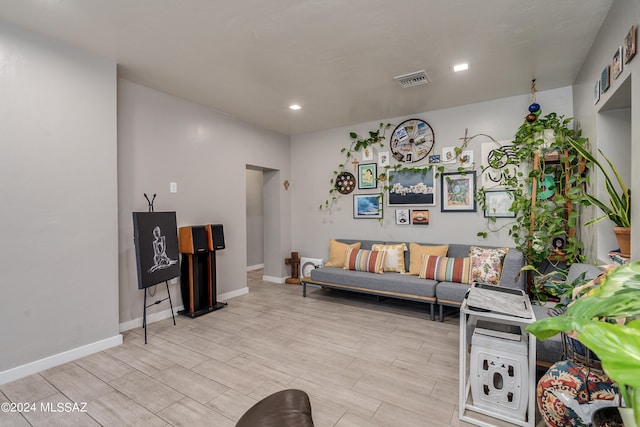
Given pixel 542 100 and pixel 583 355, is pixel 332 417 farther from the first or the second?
pixel 542 100

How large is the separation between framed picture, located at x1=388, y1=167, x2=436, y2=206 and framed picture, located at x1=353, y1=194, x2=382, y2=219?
215 millimetres

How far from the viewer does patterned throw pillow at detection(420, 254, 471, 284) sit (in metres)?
3.58

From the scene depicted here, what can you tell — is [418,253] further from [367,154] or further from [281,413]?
[281,413]

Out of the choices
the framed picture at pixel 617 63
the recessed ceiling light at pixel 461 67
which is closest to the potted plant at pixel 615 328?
the framed picture at pixel 617 63

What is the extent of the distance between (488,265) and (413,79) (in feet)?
7.53

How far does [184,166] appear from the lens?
152 inches

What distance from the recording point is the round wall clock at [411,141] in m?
4.37

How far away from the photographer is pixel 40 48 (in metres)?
2.48

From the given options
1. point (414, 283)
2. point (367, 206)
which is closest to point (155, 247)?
point (414, 283)

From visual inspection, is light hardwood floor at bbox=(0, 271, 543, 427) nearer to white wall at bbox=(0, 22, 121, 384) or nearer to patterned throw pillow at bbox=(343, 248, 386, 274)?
white wall at bbox=(0, 22, 121, 384)

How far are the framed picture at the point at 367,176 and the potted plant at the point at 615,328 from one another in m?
3.97

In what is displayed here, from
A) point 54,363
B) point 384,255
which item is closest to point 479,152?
point 384,255

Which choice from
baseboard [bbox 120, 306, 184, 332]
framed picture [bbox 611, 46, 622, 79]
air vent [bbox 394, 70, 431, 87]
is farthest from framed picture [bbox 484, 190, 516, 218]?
baseboard [bbox 120, 306, 184, 332]

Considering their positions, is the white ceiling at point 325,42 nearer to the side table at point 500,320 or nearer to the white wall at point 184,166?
the white wall at point 184,166
